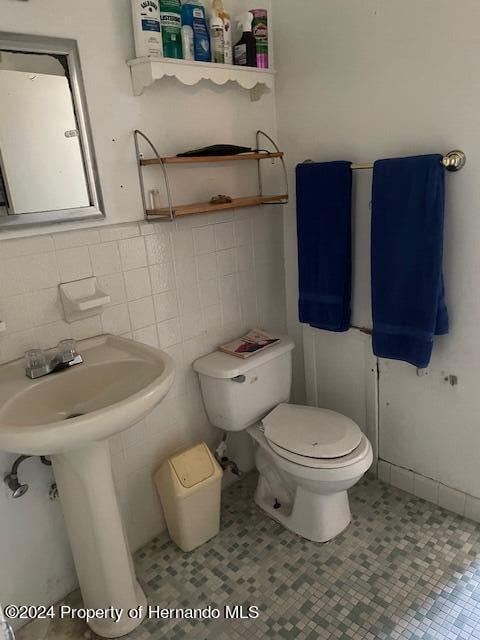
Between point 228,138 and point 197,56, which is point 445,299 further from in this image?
point 197,56

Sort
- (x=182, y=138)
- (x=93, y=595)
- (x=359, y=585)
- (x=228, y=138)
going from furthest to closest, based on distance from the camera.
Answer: (x=228, y=138) < (x=182, y=138) < (x=359, y=585) < (x=93, y=595)

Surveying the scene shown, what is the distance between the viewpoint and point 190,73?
5.30ft

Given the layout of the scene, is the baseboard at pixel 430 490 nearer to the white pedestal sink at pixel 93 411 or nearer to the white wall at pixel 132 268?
the white wall at pixel 132 268

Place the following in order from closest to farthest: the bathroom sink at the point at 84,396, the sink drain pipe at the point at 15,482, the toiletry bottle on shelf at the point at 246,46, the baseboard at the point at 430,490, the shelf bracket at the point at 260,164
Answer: the bathroom sink at the point at 84,396, the sink drain pipe at the point at 15,482, the toiletry bottle on shelf at the point at 246,46, the baseboard at the point at 430,490, the shelf bracket at the point at 260,164

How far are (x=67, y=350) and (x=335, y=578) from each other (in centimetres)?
118

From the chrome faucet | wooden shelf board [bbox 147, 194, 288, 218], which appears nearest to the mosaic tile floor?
the chrome faucet

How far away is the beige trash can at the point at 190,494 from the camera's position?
1.79 meters

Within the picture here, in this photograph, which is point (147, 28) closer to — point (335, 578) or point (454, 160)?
point (454, 160)

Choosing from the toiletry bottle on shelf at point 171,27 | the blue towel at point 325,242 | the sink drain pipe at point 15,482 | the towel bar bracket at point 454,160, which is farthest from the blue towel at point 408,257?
the sink drain pipe at point 15,482

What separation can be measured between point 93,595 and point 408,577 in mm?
1043

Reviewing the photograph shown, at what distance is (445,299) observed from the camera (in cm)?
174

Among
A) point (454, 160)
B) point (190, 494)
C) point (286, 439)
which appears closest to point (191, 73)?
point (454, 160)

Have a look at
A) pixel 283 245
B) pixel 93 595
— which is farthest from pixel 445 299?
pixel 93 595

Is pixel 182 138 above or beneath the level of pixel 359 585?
above
